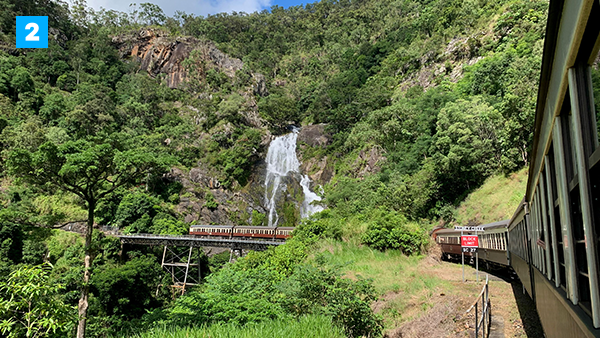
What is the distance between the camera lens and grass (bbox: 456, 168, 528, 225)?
896 inches

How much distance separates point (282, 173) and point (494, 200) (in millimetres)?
31060

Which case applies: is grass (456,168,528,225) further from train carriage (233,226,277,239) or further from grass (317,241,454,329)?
train carriage (233,226,277,239)

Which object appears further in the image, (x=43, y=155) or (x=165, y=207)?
(x=165, y=207)

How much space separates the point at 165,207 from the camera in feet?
134

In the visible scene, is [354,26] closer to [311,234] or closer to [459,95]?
[459,95]

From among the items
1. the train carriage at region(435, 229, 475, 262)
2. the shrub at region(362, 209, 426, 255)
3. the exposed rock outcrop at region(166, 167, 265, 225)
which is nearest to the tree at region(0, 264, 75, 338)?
the shrub at region(362, 209, 426, 255)

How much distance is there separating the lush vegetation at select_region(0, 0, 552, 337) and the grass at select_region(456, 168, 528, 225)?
0.67 metres

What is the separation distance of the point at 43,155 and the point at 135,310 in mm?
14254

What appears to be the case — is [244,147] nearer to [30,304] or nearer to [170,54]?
[170,54]

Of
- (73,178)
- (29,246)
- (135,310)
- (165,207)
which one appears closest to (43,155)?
(73,178)

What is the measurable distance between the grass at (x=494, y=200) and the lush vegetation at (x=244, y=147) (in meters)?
0.67

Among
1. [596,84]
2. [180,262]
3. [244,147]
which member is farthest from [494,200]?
[244,147]

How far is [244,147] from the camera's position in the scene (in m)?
51.1

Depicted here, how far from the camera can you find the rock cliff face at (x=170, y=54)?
76438mm
